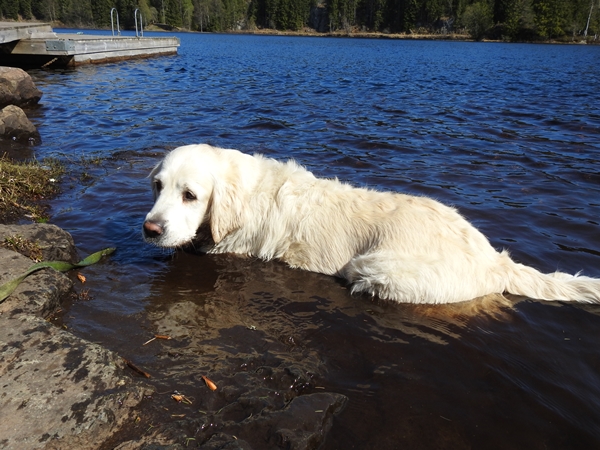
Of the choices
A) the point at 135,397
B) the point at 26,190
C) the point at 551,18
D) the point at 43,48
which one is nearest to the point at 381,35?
the point at 551,18

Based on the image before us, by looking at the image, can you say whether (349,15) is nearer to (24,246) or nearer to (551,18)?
(551,18)

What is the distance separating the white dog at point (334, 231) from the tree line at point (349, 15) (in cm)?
10337

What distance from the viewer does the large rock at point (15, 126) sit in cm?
933

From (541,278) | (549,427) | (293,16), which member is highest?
(293,16)

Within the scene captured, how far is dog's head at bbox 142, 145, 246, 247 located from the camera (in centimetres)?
410

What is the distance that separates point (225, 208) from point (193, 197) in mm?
350

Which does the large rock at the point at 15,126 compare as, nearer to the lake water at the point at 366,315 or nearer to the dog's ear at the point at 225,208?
the lake water at the point at 366,315

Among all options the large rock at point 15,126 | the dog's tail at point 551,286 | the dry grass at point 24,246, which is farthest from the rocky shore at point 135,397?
the large rock at point 15,126

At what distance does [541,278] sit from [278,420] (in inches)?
110

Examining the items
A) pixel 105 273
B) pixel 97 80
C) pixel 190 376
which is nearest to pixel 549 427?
pixel 190 376

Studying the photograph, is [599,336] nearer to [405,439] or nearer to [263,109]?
[405,439]

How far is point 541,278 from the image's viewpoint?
4.03m

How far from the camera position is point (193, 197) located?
14.2 feet

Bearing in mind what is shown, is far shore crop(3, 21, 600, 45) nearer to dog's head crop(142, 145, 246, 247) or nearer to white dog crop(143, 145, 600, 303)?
dog's head crop(142, 145, 246, 247)
